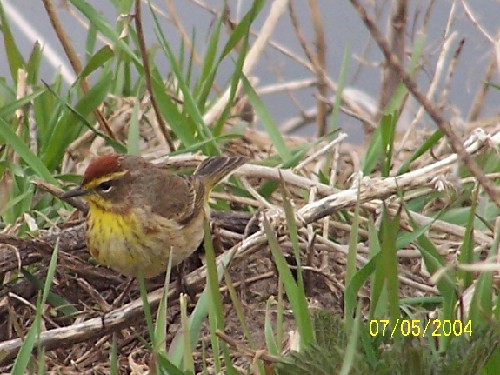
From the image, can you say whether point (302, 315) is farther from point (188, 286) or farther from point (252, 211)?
point (252, 211)

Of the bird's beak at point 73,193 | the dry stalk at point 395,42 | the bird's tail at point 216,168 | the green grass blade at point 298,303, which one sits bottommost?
the bird's beak at point 73,193

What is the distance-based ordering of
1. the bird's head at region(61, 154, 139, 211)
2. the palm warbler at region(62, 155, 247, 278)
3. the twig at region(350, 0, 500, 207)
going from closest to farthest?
1. the twig at region(350, 0, 500, 207)
2. the palm warbler at region(62, 155, 247, 278)
3. the bird's head at region(61, 154, 139, 211)

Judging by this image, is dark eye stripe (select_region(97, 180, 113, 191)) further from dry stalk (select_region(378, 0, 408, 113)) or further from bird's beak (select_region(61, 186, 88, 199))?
dry stalk (select_region(378, 0, 408, 113))

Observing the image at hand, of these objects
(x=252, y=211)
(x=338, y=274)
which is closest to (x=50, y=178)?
(x=252, y=211)

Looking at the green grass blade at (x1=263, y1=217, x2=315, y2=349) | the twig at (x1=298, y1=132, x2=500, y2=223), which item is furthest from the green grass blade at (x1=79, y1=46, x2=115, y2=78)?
the green grass blade at (x1=263, y1=217, x2=315, y2=349)

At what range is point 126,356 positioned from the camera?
287cm

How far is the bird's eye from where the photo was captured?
3.30 metres

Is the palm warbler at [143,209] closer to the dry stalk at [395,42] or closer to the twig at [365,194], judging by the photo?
the twig at [365,194]

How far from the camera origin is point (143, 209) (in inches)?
135

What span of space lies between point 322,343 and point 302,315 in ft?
0.24

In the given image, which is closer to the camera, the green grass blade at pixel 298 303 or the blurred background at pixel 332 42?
the green grass blade at pixel 298 303

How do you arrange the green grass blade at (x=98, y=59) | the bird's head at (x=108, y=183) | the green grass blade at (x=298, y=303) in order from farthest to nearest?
the green grass blade at (x=98, y=59)
the bird's head at (x=108, y=183)
the green grass blade at (x=298, y=303)
